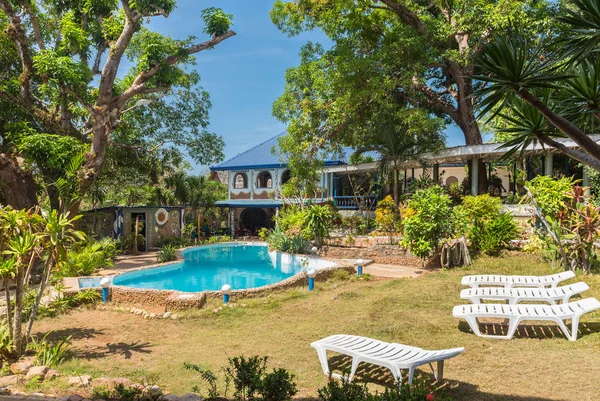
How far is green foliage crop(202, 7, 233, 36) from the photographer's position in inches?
655

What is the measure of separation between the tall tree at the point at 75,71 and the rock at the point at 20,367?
9.50m

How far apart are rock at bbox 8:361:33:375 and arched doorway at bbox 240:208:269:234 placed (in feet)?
87.2

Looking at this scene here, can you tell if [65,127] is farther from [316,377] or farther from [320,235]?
[316,377]

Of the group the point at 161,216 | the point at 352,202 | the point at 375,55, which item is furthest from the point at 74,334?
the point at 352,202

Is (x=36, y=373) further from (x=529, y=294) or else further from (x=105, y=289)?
(x=529, y=294)

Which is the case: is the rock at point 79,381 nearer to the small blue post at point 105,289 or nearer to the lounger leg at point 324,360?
the lounger leg at point 324,360

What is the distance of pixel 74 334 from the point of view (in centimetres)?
807

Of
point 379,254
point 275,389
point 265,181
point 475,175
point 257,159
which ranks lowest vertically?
point 379,254

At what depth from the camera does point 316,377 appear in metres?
5.35

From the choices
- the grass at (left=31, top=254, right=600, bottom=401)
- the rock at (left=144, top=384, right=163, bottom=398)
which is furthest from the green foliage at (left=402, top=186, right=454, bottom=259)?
the rock at (left=144, top=384, right=163, bottom=398)

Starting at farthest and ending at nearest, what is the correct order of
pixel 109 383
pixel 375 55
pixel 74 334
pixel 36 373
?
pixel 375 55 < pixel 74 334 < pixel 36 373 < pixel 109 383

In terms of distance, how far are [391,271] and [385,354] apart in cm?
905

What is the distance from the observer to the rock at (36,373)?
506 centimetres

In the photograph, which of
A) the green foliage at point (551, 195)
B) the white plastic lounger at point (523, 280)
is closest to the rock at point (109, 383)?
the white plastic lounger at point (523, 280)
